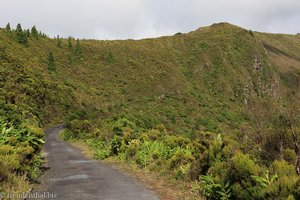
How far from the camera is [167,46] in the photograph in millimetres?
93688

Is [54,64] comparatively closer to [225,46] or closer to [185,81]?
[185,81]

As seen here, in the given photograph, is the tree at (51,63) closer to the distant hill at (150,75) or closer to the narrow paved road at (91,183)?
the distant hill at (150,75)

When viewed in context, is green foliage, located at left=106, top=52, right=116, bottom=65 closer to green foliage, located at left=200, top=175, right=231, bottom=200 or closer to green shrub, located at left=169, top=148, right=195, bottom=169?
green shrub, located at left=169, top=148, right=195, bottom=169

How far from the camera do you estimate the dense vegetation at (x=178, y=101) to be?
10.0 meters

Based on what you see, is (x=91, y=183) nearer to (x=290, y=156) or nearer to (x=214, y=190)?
(x=214, y=190)

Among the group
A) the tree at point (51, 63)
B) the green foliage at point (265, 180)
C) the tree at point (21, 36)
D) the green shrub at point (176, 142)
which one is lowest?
the green shrub at point (176, 142)

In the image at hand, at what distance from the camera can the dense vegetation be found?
10.0 meters

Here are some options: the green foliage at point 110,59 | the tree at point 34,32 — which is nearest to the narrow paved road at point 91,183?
the tree at point 34,32

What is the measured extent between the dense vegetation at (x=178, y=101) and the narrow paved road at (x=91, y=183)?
1454 millimetres

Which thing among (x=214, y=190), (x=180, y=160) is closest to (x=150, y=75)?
(x=180, y=160)

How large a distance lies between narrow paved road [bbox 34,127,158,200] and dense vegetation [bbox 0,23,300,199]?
1.45 m

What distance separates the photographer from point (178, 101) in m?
71.1

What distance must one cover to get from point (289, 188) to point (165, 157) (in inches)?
346

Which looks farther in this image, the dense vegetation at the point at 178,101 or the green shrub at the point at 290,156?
the dense vegetation at the point at 178,101
